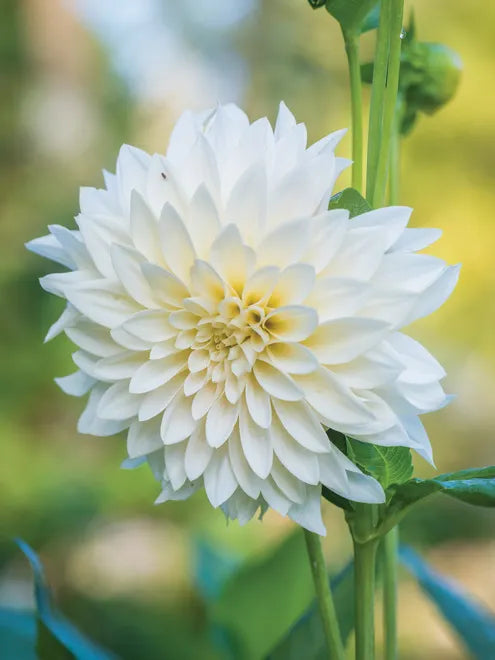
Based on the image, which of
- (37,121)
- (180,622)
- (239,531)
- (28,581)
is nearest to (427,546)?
(239,531)

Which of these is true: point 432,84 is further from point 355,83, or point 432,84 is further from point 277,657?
point 277,657

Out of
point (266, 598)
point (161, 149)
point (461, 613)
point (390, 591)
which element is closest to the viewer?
point (390, 591)

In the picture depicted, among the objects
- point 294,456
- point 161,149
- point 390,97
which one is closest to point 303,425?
point 294,456

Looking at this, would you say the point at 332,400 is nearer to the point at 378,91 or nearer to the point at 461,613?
the point at 378,91

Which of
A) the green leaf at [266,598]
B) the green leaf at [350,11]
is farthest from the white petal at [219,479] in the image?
the green leaf at [266,598]

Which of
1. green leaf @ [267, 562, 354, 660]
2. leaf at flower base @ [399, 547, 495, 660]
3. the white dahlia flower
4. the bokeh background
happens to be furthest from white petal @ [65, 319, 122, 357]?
the bokeh background

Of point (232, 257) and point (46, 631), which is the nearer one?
point (232, 257)

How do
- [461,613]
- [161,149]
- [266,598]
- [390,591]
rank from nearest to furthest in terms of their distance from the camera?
[390,591] → [461,613] → [266,598] → [161,149]
